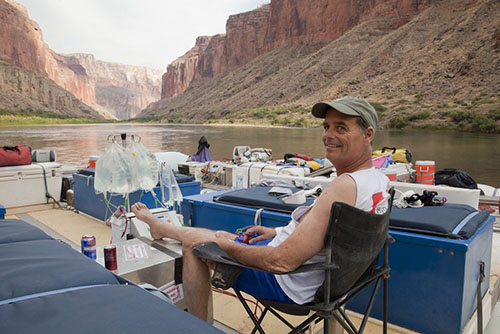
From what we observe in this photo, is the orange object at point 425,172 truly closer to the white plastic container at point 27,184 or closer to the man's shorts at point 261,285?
the man's shorts at point 261,285

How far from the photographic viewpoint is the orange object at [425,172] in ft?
15.7

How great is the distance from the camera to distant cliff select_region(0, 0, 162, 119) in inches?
2955

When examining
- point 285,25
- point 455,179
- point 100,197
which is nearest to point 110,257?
point 100,197

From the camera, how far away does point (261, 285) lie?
64.7 inches

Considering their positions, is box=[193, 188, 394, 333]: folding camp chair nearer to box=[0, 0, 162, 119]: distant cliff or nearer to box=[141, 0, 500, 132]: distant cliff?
box=[141, 0, 500, 132]: distant cliff

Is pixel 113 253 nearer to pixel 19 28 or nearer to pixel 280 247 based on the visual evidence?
pixel 280 247

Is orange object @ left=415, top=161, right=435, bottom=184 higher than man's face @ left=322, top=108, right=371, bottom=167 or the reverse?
the reverse

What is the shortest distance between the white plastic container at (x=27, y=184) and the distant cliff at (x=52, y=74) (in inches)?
2831

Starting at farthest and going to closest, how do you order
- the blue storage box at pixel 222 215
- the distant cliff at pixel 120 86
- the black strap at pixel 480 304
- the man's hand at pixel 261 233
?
the distant cliff at pixel 120 86
the blue storage box at pixel 222 215
the black strap at pixel 480 304
the man's hand at pixel 261 233

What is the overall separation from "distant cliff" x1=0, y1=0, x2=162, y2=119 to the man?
252 ft

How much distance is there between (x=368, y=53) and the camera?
46.8 meters

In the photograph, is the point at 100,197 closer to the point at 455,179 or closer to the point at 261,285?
the point at 261,285

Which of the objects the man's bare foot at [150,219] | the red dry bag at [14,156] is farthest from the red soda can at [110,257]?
the red dry bag at [14,156]

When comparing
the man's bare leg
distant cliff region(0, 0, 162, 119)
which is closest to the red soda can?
the man's bare leg
